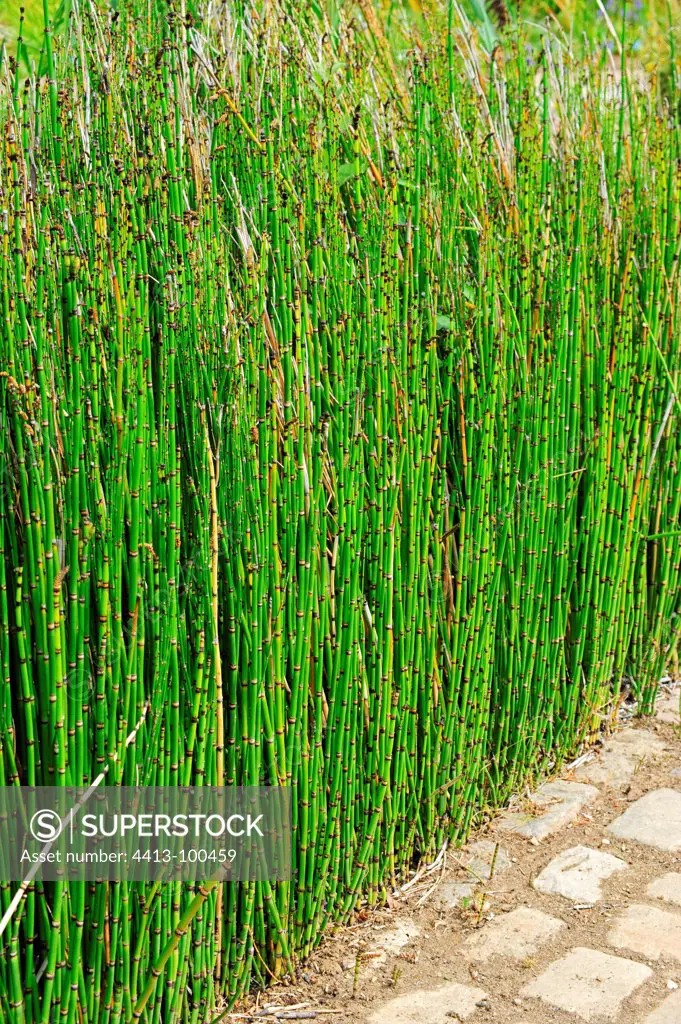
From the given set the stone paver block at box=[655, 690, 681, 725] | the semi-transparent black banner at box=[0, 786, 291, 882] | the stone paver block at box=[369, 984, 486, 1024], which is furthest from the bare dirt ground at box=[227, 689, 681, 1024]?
the stone paver block at box=[655, 690, 681, 725]

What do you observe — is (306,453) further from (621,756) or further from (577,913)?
(621,756)

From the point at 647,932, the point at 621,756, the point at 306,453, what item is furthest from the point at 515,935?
the point at 306,453

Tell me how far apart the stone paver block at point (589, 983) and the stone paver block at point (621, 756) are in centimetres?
63

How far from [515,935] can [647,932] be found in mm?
237

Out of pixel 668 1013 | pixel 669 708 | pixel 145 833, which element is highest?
pixel 145 833

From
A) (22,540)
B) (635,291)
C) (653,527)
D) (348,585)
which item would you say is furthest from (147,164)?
(653,527)

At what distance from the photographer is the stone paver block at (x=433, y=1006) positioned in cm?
176

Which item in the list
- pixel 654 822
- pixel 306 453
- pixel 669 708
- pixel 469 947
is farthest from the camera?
pixel 669 708

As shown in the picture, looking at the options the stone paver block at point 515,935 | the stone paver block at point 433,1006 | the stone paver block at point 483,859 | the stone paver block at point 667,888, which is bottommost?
the stone paver block at point 433,1006

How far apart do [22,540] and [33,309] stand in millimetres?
309

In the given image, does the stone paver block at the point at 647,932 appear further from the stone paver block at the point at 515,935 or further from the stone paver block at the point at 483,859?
the stone paver block at the point at 483,859

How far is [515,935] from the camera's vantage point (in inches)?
77.8

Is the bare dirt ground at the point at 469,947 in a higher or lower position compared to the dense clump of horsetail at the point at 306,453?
lower

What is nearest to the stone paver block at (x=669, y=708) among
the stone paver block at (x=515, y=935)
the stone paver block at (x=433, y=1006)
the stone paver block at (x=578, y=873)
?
the stone paver block at (x=578, y=873)
